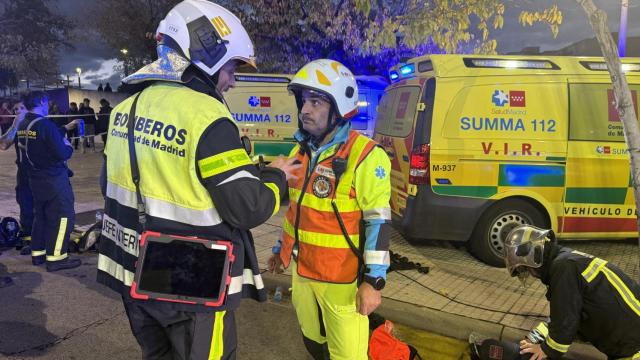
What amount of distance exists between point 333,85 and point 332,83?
1 centimetres

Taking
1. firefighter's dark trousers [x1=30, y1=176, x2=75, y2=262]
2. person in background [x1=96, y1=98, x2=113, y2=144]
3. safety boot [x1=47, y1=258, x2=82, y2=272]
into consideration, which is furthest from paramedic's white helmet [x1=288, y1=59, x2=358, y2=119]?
person in background [x1=96, y1=98, x2=113, y2=144]

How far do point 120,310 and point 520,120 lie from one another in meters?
4.64

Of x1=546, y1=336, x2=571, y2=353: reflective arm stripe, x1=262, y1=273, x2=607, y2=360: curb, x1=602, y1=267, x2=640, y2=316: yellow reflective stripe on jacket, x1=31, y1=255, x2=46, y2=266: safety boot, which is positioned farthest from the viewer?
x1=31, y1=255, x2=46, y2=266: safety boot

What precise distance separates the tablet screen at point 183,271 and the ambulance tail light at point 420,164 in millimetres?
3984

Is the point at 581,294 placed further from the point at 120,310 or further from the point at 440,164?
the point at 120,310

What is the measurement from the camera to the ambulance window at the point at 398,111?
5.69m

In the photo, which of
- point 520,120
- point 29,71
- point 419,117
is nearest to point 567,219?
point 520,120

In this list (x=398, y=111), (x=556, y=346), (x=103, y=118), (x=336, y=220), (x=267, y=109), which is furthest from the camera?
(x=103, y=118)

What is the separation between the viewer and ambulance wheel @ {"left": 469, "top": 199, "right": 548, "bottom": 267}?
559 centimetres

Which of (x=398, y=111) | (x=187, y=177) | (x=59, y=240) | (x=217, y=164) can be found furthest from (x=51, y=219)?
(x=217, y=164)

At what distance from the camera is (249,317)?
436cm

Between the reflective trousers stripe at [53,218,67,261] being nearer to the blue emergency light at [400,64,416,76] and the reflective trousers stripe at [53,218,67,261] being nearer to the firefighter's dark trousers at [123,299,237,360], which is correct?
the firefighter's dark trousers at [123,299,237,360]

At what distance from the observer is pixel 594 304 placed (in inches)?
104

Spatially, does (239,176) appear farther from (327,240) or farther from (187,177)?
(327,240)
